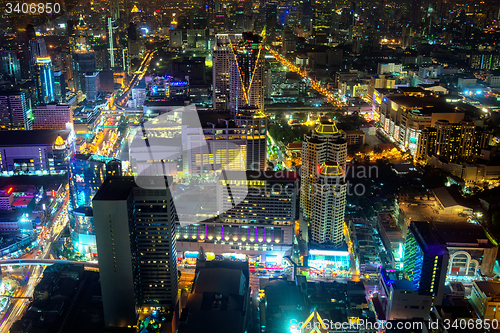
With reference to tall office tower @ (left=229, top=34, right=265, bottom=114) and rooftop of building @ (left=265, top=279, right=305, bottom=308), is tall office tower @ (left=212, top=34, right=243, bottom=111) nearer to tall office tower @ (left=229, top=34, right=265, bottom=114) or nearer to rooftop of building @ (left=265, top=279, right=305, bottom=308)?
tall office tower @ (left=229, top=34, right=265, bottom=114)

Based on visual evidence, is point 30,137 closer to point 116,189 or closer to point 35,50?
point 35,50

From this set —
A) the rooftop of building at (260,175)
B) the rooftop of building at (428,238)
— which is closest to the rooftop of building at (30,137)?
the rooftop of building at (260,175)

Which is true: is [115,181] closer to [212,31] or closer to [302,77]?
[302,77]

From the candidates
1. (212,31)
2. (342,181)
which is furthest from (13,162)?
(212,31)

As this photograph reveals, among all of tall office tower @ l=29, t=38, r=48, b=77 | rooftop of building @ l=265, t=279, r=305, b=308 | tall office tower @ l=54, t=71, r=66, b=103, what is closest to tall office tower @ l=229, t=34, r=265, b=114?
tall office tower @ l=54, t=71, r=66, b=103

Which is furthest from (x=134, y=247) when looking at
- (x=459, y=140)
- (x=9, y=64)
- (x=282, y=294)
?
(x=9, y=64)

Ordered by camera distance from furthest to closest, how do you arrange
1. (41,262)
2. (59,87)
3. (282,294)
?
1. (59,87)
2. (41,262)
3. (282,294)

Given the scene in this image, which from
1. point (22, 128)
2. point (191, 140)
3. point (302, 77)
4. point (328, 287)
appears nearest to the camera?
point (328, 287)
